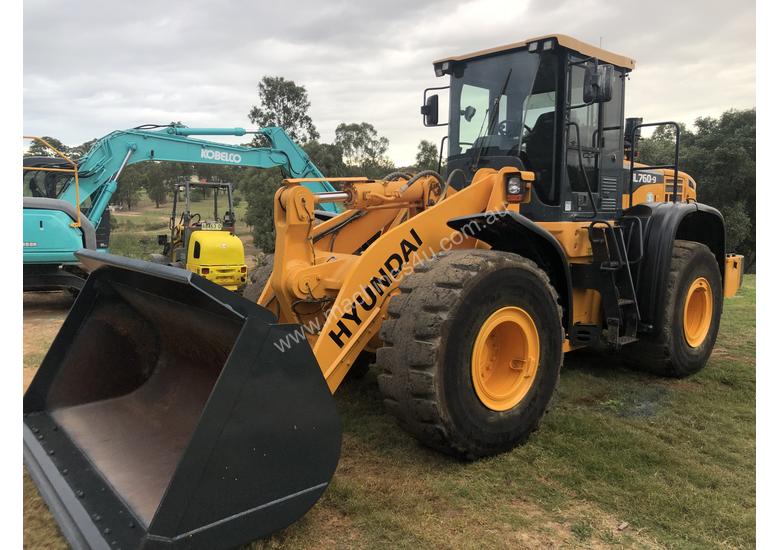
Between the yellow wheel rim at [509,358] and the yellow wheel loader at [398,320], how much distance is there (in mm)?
14

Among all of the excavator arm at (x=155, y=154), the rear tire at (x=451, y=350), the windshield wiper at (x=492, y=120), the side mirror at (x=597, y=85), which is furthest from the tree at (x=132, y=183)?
the rear tire at (x=451, y=350)

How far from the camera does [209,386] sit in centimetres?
358

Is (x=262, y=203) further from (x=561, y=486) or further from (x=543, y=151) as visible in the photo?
(x=561, y=486)

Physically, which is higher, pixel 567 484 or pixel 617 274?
pixel 617 274

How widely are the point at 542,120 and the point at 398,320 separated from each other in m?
2.35

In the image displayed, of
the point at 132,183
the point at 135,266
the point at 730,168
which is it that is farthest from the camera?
the point at 132,183

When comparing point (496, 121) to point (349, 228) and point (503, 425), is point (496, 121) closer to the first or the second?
point (349, 228)

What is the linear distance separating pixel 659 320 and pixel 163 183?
41516mm

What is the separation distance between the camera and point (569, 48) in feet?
15.2

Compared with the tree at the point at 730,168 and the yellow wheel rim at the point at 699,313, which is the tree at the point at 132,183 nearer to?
the tree at the point at 730,168

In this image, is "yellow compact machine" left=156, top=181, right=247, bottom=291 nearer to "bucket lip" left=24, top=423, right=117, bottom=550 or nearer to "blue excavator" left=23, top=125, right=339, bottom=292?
"blue excavator" left=23, top=125, right=339, bottom=292

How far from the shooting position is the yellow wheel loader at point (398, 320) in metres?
2.62

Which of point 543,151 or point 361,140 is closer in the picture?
point 543,151

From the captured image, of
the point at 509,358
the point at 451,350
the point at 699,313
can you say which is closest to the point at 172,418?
the point at 451,350
